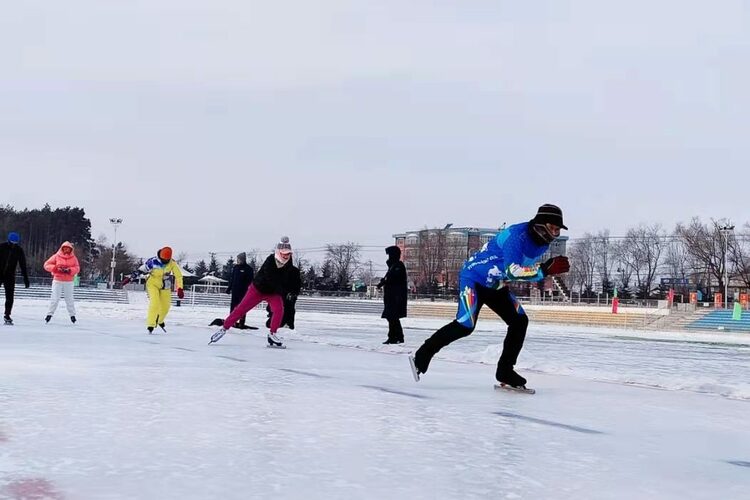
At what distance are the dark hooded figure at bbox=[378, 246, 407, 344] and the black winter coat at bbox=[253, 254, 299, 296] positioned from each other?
2.38 m

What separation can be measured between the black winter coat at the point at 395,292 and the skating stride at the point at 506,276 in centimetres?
630

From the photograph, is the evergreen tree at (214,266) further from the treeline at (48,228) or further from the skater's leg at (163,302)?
the skater's leg at (163,302)

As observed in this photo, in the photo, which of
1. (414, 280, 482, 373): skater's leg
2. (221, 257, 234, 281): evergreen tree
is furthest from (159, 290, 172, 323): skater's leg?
(221, 257, 234, 281): evergreen tree

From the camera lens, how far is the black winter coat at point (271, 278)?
10.9 m

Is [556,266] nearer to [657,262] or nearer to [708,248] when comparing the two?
[708,248]

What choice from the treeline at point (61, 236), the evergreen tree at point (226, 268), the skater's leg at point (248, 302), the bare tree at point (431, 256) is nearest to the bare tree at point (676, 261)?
the bare tree at point (431, 256)

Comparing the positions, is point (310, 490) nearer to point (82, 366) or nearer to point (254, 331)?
point (82, 366)

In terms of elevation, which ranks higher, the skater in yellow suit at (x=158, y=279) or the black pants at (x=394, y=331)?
the skater in yellow suit at (x=158, y=279)

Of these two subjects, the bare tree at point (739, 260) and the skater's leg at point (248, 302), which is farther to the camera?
the bare tree at point (739, 260)

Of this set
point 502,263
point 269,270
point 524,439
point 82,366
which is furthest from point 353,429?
point 269,270

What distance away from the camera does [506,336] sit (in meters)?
6.65

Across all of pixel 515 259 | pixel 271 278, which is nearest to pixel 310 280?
pixel 271 278

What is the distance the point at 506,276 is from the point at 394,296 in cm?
713

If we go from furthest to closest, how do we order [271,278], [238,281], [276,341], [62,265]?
[238,281], [62,265], [276,341], [271,278]
